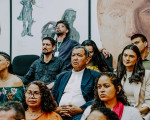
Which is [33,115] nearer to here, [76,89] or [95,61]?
[76,89]

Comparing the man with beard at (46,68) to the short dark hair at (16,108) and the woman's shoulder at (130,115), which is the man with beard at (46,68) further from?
the short dark hair at (16,108)

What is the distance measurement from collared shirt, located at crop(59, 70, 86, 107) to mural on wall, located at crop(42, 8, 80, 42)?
1.64 metres

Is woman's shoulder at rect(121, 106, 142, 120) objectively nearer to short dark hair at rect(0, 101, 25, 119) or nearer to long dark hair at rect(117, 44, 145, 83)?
long dark hair at rect(117, 44, 145, 83)

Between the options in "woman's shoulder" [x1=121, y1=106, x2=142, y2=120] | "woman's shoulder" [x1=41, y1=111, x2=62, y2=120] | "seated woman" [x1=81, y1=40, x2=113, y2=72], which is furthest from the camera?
"seated woman" [x1=81, y1=40, x2=113, y2=72]

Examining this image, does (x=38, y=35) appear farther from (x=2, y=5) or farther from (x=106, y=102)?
(x=106, y=102)

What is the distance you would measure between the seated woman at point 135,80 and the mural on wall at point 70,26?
172 cm

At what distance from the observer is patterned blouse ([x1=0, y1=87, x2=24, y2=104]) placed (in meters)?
2.75

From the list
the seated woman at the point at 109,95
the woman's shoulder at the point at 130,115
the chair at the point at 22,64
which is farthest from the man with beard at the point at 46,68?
the woman's shoulder at the point at 130,115

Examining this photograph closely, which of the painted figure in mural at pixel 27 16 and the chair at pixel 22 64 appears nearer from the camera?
the chair at pixel 22 64

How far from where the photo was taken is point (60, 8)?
15.5 ft

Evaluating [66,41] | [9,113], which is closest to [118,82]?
[9,113]

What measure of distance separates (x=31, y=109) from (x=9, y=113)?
3.52ft

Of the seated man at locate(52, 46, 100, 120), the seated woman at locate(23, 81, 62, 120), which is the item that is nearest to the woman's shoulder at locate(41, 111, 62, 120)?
the seated woman at locate(23, 81, 62, 120)

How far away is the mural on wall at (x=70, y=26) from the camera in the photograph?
15.0 ft
